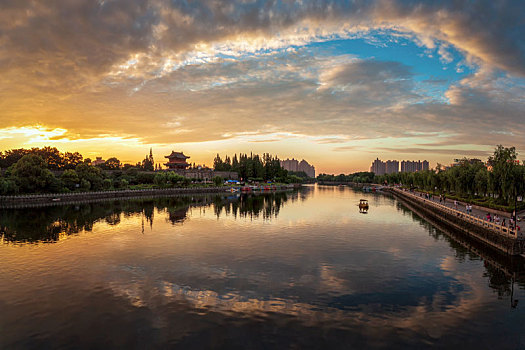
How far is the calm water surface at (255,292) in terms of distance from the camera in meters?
14.0

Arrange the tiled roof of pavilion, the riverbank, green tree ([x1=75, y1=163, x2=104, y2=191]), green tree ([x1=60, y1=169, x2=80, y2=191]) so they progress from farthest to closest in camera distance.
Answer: the tiled roof of pavilion < green tree ([x1=75, y1=163, x2=104, y2=191]) < green tree ([x1=60, y1=169, x2=80, y2=191]) < the riverbank

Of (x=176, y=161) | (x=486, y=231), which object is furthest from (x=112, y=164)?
(x=486, y=231)

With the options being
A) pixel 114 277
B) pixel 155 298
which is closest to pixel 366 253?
pixel 155 298

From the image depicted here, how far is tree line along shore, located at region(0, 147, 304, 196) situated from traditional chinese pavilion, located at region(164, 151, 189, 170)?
38.5 ft

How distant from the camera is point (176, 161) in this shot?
467 feet

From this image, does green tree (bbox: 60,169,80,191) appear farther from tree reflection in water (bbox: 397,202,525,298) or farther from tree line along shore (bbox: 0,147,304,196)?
tree reflection in water (bbox: 397,202,525,298)

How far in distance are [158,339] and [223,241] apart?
1966cm

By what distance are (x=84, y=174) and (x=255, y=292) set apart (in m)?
82.7

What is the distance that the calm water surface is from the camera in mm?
13992

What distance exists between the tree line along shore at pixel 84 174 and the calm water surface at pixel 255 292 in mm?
44906

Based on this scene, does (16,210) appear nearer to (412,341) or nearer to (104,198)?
(104,198)

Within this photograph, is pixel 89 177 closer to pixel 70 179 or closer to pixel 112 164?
pixel 70 179

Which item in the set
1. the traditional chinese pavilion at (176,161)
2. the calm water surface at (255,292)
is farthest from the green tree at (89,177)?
the calm water surface at (255,292)

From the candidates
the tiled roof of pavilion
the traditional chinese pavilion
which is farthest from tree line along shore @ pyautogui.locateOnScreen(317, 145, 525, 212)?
the tiled roof of pavilion
